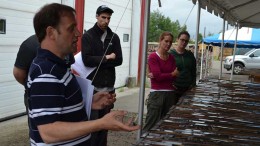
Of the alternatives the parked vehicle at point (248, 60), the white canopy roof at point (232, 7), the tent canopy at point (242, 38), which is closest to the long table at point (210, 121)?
the white canopy roof at point (232, 7)

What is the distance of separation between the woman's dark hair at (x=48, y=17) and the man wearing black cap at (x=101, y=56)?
183 centimetres

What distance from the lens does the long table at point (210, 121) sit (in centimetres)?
218

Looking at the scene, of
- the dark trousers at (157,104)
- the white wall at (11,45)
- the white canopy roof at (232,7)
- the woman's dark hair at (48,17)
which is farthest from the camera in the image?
the white wall at (11,45)

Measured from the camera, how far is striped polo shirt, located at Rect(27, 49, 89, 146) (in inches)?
57.8

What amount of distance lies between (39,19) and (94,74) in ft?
6.50

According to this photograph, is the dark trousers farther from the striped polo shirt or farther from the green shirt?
the striped polo shirt

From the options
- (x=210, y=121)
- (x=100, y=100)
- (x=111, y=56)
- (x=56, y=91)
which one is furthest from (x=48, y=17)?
(x=111, y=56)

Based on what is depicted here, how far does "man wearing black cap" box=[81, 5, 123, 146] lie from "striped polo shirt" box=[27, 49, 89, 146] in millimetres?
1773

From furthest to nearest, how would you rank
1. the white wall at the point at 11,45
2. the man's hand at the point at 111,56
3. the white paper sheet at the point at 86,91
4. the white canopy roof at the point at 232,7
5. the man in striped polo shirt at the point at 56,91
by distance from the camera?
the white wall at the point at 11,45 → the white canopy roof at the point at 232,7 → the man's hand at the point at 111,56 → the white paper sheet at the point at 86,91 → the man in striped polo shirt at the point at 56,91

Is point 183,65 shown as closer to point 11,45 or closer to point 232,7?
point 232,7

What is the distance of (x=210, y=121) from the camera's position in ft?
8.93

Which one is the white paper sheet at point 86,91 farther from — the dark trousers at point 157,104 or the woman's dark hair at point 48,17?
the dark trousers at point 157,104

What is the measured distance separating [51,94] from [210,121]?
1.62 m

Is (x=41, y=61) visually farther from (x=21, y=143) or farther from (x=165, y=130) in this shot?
(x=21, y=143)
